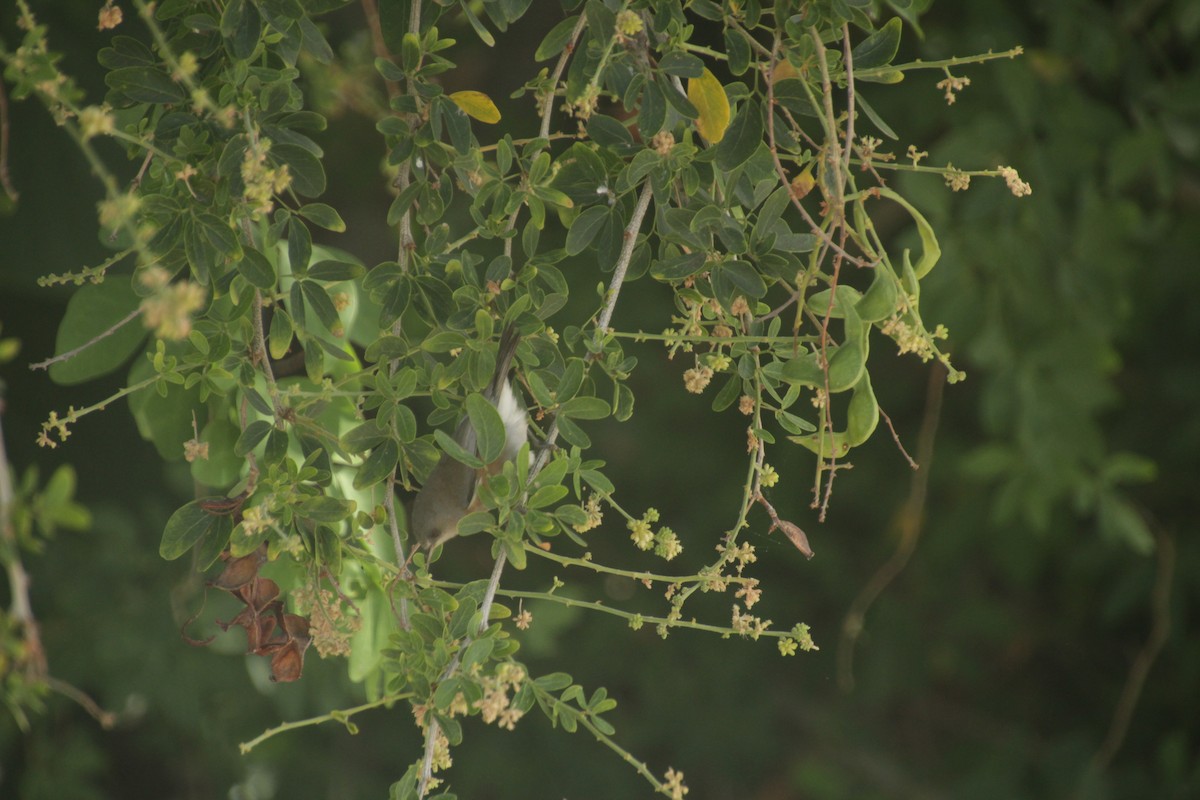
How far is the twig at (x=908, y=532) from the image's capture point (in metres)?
1.54

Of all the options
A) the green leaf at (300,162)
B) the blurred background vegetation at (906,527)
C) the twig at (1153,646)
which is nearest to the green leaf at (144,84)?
the green leaf at (300,162)

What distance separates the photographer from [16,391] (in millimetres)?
1485

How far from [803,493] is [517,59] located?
803 millimetres

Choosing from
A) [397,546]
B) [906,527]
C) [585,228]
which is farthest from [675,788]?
[906,527]

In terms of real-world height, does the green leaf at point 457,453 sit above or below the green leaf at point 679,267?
below

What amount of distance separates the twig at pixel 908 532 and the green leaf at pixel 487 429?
3.30 ft

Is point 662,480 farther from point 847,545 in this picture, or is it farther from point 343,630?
point 343,630

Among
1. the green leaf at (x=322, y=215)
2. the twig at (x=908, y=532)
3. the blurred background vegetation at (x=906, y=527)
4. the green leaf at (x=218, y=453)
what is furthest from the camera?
the twig at (x=908, y=532)

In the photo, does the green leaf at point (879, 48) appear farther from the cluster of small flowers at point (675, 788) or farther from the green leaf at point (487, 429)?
the cluster of small flowers at point (675, 788)

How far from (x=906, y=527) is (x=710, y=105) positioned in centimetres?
123

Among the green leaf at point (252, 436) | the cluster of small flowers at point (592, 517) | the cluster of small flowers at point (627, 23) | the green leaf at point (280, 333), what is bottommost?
the cluster of small flowers at point (592, 517)

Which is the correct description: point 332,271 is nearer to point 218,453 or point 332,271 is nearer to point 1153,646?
point 218,453

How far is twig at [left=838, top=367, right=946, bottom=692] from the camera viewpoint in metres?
1.54

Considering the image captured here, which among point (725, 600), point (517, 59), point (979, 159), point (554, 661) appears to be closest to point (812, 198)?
point (979, 159)
